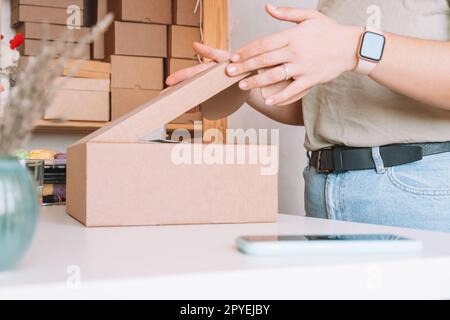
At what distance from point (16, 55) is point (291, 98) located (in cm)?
151

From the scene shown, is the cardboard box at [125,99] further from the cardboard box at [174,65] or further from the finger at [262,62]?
the finger at [262,62]

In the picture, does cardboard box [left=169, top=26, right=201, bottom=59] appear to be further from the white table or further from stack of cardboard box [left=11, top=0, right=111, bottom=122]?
the white table

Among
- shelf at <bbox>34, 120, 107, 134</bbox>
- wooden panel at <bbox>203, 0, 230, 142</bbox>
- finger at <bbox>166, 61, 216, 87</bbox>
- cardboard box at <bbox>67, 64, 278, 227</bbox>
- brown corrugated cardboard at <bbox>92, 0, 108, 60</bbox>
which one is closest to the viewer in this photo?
cardboard box at <bbox>67, 64, 278, 227</bbox>

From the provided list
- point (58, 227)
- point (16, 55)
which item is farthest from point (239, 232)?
point (16, 55)

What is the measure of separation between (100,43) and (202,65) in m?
1.37

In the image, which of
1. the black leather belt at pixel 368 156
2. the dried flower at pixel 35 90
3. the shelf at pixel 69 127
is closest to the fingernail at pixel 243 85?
the black leather belt at pixel 368 156

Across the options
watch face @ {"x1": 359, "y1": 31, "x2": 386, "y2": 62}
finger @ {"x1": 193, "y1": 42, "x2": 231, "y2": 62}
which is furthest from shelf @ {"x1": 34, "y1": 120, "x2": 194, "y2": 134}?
watch face @ {"x1": 359, "y1": 31, "x2": 386, "y2": 62}

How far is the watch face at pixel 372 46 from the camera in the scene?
75cm

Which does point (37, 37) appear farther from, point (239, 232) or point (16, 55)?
point (239, 232)

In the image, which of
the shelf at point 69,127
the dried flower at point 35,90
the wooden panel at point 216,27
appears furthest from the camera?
the wooden panel at point 216,27

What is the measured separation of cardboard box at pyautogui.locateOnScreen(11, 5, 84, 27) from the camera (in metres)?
2.07

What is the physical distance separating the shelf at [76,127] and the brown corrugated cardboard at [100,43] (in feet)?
0.91

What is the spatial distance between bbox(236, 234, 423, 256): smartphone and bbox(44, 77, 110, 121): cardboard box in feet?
5.54

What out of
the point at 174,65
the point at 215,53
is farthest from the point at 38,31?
the point at 215,53
